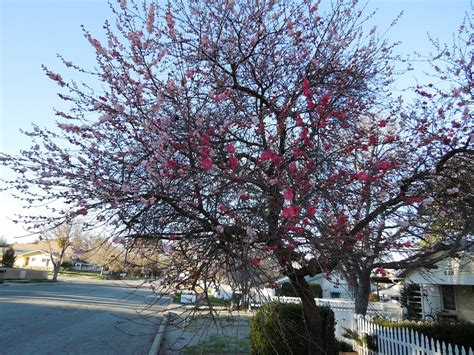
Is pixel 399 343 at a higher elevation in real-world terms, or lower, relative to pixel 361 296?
lower

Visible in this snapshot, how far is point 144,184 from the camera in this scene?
4547 millimetres

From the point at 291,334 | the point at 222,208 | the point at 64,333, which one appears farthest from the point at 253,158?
the point at 64,333

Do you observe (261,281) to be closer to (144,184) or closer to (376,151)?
(144,184)

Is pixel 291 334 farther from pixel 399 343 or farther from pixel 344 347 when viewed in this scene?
pixel 344 347

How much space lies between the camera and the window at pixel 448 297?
17181 mm

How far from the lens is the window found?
17181mm

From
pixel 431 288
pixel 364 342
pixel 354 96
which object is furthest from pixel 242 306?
pixel 431 288

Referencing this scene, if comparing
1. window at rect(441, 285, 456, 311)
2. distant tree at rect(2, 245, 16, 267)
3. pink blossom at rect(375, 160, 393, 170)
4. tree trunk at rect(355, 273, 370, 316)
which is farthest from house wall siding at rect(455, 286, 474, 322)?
distant tree at rect(2, 245, 16, 267)

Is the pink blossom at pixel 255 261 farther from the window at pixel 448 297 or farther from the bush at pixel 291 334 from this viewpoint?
the window at pixel 448 297

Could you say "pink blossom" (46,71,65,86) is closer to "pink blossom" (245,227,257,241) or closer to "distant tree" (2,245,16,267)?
"pink blossom" (245,227,257,241)

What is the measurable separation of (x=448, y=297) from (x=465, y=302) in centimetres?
151

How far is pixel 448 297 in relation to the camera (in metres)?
17.5

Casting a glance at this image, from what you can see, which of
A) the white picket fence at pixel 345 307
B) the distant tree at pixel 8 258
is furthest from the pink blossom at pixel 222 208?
the distant tree at pixel 8 258

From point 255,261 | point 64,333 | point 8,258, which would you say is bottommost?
point 64,333
